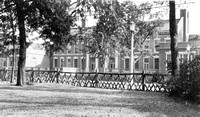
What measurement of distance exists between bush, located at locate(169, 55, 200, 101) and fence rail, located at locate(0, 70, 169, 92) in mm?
823

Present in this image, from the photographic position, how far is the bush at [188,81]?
10.6 metres

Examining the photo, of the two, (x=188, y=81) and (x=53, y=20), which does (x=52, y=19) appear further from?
(x=188, y=81)

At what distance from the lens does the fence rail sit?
1494cm

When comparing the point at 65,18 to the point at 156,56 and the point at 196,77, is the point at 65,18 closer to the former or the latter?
the point at 196,77

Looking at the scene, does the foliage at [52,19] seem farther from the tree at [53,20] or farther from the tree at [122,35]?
the tree at [122,35]

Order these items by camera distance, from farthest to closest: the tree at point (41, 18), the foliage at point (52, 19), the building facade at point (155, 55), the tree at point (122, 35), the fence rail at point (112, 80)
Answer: the building facade at point (155, 55) → the tree at point (122, 35) → the foliage at point (52, 19) → the tree at point (41, 18) → the fence rail at point (112, 80)

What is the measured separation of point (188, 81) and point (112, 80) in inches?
323

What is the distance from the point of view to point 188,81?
10883 millimetres

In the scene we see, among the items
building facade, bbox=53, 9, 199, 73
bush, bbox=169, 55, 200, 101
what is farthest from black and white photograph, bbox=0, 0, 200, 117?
building facade, bbox=53, 9, 199, 73

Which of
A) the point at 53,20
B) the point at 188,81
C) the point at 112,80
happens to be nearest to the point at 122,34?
the point at 112,80

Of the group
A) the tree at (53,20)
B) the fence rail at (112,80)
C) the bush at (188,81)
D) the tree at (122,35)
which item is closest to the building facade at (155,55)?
the tree at (122,35)

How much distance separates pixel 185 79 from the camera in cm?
1098

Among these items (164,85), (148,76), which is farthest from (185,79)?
(148,76)

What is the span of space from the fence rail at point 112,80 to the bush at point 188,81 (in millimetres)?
823
